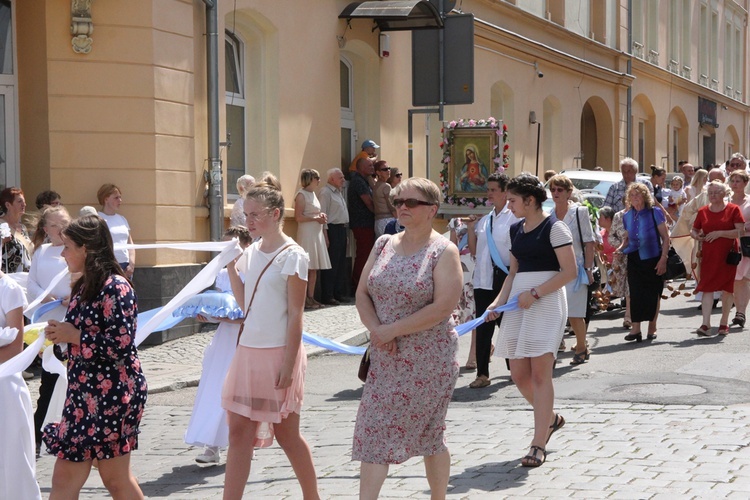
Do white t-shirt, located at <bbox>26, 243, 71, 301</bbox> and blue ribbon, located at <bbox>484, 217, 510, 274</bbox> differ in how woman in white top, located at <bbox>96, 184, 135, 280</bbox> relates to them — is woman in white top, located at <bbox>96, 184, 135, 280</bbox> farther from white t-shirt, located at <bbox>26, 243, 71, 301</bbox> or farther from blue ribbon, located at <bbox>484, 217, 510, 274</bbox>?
blue ribbon, located at <bbox>484, 217, 510, 274</bbox>

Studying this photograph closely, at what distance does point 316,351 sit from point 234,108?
4758 mm

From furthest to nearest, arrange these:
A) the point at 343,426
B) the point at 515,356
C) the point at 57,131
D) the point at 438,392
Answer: the point at 57,131 → the point at 343,426 → the point at 515,356 → the point at 438,392

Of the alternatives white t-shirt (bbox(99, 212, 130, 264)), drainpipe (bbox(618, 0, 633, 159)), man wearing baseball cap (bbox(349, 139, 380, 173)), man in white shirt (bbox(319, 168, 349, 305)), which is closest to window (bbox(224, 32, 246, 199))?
man in white shirt (bbox(319, 168, 349, 305))

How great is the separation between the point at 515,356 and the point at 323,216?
28.8 feet

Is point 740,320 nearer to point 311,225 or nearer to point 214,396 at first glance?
point 311,225

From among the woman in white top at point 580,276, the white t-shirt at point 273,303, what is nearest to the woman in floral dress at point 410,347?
the white t-shirt at point 273,303

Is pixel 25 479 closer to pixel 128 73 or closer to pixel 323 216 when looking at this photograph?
pixel 128 73

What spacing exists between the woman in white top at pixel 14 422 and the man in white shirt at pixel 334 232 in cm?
1060

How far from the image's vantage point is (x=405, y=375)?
5809 millimetres

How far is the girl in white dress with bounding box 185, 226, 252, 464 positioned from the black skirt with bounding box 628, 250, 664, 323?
20.9ft

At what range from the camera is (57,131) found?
43.1 ft

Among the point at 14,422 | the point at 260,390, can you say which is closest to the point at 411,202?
the point at 260,390

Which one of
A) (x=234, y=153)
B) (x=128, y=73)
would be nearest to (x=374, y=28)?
(x=234, y=153)

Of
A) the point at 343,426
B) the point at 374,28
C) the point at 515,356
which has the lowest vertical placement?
the point at 343,426
